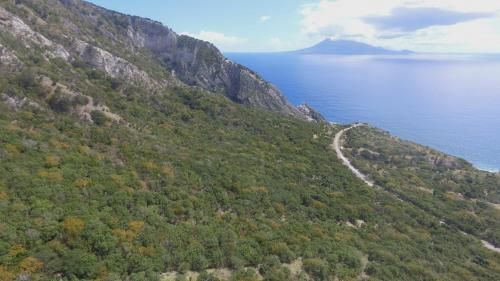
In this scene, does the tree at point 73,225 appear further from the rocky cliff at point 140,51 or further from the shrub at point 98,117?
the rocky cliff at point 140,51

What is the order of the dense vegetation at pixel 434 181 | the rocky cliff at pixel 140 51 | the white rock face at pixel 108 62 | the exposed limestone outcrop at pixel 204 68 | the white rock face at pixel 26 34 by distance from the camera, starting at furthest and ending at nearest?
the exposed limestone outcrop at pixel 204 68 < the rocky cliff at pixel 140 51 < the white rock face at pixel 108 62 < the white rock face at pixel 26 34 < the dense vegetation at pixel 434 181

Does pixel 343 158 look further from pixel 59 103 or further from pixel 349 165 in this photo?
pixel 59 103

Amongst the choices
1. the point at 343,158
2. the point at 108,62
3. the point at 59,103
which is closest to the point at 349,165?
the point at 343,158

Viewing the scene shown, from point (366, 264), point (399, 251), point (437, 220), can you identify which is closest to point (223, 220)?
point (366, 264)

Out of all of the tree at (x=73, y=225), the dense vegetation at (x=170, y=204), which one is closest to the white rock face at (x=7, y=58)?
the dense vegetation at (x=170, y=204)

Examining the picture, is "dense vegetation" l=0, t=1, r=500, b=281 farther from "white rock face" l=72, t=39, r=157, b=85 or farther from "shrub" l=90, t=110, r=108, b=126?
"white rock face" l=72, t=39, r=157, b=85
